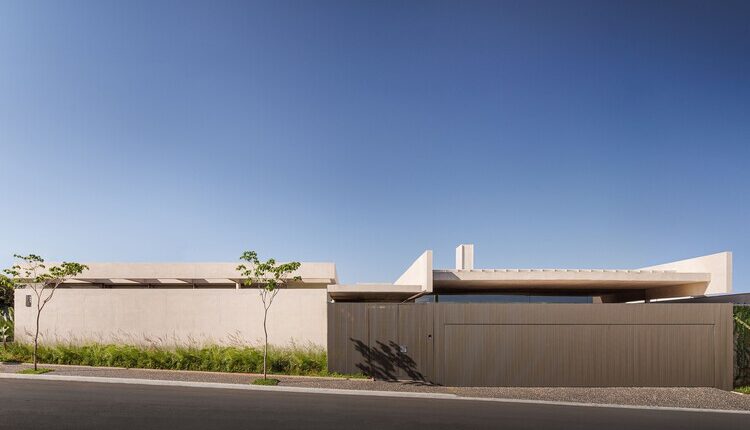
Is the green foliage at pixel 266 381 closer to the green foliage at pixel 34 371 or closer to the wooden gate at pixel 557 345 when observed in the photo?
→ the wooden gate at pixel 557 345

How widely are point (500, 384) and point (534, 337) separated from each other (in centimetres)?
176

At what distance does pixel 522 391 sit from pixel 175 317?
45.3 ft

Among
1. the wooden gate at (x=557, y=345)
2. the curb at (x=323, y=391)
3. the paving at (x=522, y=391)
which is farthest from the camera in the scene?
the wooden gate at (x=557, y=345)

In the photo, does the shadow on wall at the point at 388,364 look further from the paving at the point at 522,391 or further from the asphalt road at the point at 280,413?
the asphalt road at the point at 280,413

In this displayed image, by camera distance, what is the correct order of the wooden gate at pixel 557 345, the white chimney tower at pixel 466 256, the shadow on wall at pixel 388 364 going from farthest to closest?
the white chimney tower at pixel 466 256 < the shadow on wall at pixel 388 364 < the wooden gate at pixel 557 345

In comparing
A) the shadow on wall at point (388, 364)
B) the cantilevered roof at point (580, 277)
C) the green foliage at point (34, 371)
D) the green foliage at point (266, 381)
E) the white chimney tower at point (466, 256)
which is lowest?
the green foliage at point (34, 371)

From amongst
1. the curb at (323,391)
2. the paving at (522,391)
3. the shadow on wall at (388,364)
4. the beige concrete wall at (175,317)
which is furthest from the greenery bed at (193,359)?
the curb at (323,391)

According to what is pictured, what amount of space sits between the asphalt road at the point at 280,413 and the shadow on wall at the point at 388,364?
7.13 feet

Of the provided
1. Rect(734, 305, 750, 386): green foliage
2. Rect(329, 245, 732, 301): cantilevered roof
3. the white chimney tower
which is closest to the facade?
Rect(329, 245, 732, 301): cantilevered roof

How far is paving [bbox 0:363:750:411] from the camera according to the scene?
12695 mm

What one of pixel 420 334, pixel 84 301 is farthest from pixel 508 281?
pixel 84 301

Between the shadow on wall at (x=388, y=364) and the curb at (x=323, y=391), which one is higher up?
the shadow on wall at (x=388, y=364)

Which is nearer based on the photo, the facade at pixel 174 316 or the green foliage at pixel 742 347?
the green foliage at pixel 742 347

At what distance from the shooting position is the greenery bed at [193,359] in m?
16.0
